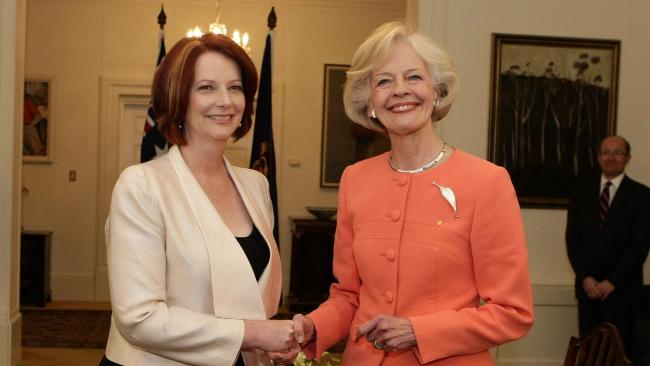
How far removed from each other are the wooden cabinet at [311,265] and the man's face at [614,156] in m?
3.63

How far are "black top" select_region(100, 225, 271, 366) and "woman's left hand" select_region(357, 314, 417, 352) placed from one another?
0.38 m

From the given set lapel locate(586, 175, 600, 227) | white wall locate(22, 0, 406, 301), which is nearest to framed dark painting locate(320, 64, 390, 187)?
white wall locate(22, 0, 406, 301)

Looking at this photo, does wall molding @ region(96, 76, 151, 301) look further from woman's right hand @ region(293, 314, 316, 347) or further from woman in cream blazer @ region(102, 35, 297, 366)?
woman's right hand @ region(293, 314, 316, 347)

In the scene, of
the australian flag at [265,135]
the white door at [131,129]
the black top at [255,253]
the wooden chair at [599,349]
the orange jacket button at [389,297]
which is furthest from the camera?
the white door at [131,129]

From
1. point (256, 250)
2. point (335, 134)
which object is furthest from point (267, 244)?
point (335, 134)

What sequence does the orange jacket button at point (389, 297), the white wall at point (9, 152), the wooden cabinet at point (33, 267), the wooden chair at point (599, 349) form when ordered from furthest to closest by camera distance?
1. the wooden cabinet at point (33, 267)
2. the white wall at point (9, 152)
3. the wooden chair at point (599, 349)
4. the orange jacket button at point (389, 297)

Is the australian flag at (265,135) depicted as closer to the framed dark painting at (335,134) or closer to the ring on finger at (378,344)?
the framed dark painting at (335,134)

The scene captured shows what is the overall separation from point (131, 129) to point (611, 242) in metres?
5.62

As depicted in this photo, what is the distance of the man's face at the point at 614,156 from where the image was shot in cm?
562

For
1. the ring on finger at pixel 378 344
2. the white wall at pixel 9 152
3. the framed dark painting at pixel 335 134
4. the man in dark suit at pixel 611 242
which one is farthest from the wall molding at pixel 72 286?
the ring on finger at pixel 378 344

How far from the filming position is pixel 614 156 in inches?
222

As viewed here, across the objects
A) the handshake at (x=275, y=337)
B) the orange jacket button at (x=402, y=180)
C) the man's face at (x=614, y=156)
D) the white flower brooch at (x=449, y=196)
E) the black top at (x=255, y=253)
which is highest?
the man's face at (x=614, y=156)

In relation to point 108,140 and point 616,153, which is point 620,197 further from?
Answer: point 108,140

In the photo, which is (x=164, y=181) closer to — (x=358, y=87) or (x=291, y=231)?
(x=358, y=87)
